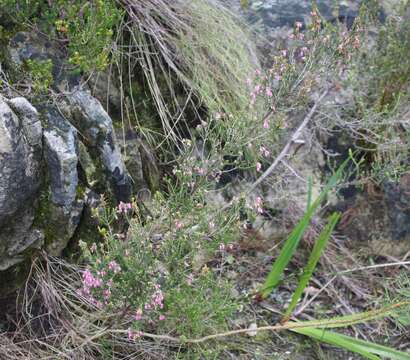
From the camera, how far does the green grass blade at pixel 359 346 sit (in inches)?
97.5

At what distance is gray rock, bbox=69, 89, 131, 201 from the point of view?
252 centimetres

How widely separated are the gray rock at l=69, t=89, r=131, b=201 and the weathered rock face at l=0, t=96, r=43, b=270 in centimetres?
29

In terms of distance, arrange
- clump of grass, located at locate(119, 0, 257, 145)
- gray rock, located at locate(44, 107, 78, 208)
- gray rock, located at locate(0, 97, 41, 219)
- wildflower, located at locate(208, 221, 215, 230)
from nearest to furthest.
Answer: gray rock, located at locate(0, 97, 41, 219) < wildflower, located at locate(208, 221, 215, 230) < gray rock, located at locate(44, 107, 78, 208) < clump of grass, located at locate(119, 0, 257, 145)

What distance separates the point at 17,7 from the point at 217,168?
1097 mm

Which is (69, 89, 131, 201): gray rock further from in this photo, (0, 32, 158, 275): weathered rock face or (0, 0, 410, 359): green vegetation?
(0, 0, 410, 359): green vegetation

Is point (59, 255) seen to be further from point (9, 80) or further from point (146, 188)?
point (9, 80)

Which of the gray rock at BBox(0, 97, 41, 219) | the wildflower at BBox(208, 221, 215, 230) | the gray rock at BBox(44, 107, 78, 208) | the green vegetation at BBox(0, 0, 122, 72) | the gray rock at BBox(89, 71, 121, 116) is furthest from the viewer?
the gray rock at BBox(89, 71, 121, 116)

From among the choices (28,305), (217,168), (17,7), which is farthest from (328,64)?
(28,305)

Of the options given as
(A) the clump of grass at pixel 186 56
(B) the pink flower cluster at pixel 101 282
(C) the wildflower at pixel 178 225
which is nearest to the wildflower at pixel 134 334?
(B) the pink flower cluster at pixel 101 282

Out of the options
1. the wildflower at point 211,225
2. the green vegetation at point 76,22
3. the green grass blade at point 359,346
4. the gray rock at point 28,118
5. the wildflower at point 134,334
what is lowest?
the green grass blade at point 359,346

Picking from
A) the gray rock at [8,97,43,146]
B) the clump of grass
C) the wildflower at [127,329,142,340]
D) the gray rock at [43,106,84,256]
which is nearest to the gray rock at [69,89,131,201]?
the gray rock at [43,106,84,256]

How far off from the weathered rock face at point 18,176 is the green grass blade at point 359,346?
1.28m

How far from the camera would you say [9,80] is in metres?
2.44

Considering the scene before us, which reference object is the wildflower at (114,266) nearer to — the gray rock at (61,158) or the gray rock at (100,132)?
the gray rock at (61,158)
